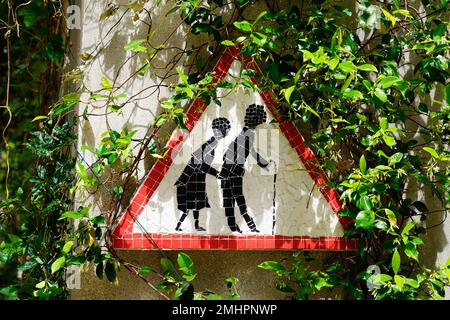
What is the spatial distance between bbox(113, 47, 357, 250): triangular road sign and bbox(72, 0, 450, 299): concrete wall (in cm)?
20

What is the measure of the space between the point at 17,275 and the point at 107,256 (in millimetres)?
2267

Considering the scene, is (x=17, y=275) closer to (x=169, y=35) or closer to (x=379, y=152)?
(x=169, y=35)

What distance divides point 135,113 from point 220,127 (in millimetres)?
356

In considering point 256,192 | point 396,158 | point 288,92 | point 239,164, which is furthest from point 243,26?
point 396,158

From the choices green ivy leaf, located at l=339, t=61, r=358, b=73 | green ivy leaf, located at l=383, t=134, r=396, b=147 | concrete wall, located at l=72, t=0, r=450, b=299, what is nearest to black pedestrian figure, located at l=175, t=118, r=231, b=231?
concrete wall, located at l=72, t=0, r=450, b=299

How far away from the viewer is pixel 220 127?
212 centimetres

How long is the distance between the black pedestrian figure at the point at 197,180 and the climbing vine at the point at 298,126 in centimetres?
14

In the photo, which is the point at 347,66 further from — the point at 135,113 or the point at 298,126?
the point at 135,113

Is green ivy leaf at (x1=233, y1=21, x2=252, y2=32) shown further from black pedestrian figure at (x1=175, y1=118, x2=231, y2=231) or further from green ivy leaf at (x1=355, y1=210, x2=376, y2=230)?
green ivy leaf at (x1=355, y1=210, x2=376, y2=230)

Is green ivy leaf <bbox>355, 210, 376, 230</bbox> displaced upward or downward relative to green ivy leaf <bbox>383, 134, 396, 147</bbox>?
downward

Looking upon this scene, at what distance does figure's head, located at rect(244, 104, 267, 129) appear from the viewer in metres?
2.14

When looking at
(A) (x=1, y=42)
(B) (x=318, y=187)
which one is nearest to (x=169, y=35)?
(B) (x=318, y=187)

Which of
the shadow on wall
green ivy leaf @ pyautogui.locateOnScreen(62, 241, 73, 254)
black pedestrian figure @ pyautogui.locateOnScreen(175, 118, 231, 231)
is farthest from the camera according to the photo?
the shadow on wall

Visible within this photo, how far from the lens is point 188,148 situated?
2.08m
